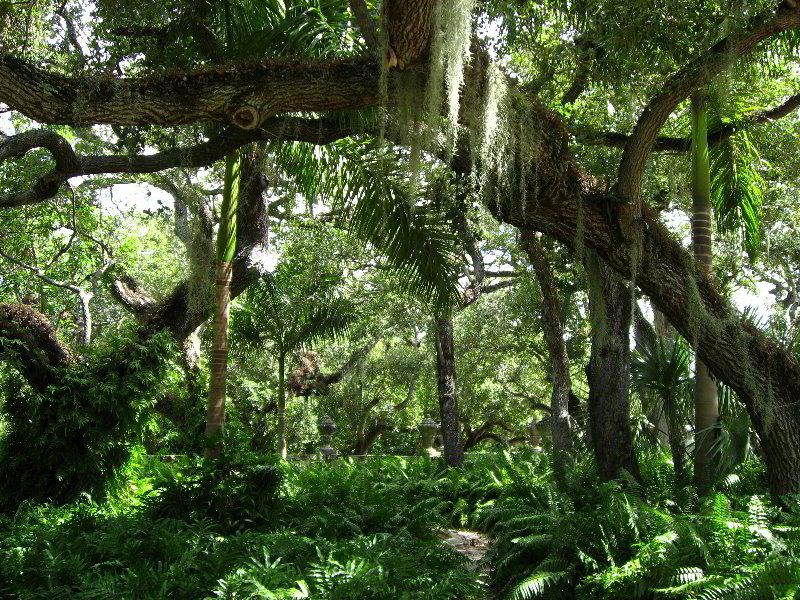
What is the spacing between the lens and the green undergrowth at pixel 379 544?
4.18 meters

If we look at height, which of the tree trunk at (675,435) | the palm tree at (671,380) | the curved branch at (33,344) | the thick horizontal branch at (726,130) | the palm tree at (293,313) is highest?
the thick horizontal branch at (726,130)

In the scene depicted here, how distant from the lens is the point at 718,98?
6.11 meters

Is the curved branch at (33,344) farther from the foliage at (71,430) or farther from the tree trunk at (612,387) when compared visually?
the tree trunk at (612,387)

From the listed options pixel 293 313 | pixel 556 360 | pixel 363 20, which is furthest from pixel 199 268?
pixel 293 313

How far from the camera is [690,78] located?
577 cm

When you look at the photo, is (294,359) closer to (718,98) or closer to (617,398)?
(617,398)

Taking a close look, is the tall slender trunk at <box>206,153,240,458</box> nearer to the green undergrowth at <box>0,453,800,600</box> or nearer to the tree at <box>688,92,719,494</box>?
the green undergrowth at <box>0,453,800,600</box>

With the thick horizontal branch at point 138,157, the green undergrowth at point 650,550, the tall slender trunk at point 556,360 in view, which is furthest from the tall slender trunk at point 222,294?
the tall slender trunk at point 556,360

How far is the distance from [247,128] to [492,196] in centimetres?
205

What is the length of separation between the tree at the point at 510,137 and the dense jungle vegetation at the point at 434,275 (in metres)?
0.02

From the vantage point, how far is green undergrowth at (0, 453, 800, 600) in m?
4.18

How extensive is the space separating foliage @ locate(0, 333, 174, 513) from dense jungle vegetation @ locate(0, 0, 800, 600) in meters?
0.03

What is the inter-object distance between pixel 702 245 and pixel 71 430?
660 cm

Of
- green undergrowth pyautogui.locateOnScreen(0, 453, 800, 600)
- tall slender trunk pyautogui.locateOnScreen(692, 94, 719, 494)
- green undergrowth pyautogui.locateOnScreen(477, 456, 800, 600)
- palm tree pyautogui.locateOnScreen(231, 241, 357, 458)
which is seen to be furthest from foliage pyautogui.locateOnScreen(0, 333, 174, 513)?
tall slender trunk pyautogui.locateOnScreen(692, 94, 719, 494)
